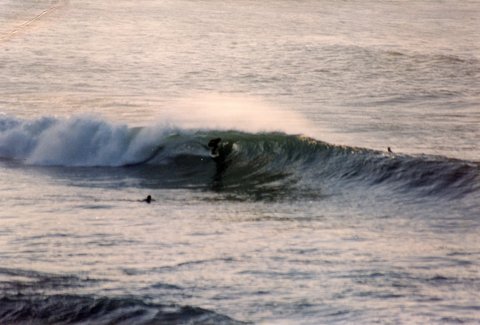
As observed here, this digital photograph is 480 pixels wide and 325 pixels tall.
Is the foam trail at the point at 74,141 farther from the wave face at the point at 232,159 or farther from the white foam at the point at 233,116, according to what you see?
the white foam at the point at 233,116

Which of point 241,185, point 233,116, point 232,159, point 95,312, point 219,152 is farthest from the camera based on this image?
point 233,116

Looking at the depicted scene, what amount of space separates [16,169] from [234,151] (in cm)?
415

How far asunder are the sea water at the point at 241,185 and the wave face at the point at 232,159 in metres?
0.05

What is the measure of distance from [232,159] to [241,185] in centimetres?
224

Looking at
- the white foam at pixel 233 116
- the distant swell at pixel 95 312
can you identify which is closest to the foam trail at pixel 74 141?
the white foam at pixel 233 116

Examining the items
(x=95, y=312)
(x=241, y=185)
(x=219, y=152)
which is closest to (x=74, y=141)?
(x=219, y=152)

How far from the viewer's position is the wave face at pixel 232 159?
1938 cm

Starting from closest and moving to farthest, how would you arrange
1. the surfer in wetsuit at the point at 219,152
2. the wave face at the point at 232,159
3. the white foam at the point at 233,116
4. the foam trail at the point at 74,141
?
the wave face at the point at 232,159 → the surfer in wetsuit at the point at 219,152 → the foam trail at the point at 74,141 → the white foam at the point at 233,116

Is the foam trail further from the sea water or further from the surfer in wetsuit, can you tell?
the surfer in wetsuit

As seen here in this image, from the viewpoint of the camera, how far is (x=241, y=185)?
20.9 m

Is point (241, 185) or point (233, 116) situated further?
point (233, 116)

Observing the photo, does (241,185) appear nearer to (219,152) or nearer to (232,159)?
(232,159)

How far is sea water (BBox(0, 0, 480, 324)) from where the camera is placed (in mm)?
12461

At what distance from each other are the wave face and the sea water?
0.17 feet
